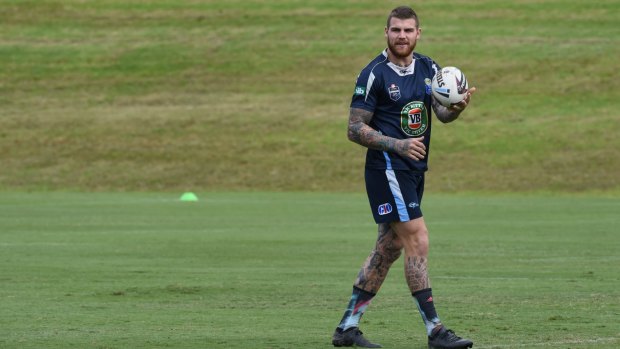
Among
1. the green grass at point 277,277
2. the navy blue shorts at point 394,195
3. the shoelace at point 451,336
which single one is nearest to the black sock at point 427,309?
the shoelace at point 451,336

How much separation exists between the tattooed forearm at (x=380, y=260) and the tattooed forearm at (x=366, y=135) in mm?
667

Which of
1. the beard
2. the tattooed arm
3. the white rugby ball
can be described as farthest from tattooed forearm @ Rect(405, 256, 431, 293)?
the beard

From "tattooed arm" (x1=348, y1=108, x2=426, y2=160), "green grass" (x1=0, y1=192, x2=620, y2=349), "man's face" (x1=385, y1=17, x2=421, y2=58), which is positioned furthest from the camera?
"green grass" (x1=0, y1=192, x2=620, y2=349)

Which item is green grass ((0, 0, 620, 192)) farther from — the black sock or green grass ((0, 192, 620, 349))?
the black sock

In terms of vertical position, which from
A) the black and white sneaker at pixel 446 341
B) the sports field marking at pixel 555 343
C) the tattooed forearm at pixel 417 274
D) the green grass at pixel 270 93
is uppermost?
the tattooed forearm at pixel 417 274

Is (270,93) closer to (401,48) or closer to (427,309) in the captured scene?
(401,48)

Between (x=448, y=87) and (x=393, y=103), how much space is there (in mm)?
401

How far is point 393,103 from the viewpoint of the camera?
1002 centimetres

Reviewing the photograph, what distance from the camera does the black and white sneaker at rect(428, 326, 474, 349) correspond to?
955 cm

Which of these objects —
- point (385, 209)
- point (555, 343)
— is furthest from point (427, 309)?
point (555, 343)

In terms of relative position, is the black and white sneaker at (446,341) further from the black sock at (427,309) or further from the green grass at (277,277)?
the green grass at (277,277)

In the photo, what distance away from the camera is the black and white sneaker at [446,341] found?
376 inches

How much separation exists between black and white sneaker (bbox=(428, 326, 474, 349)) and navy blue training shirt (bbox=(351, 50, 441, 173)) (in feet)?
3.82

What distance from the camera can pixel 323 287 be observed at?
48.7 feet
